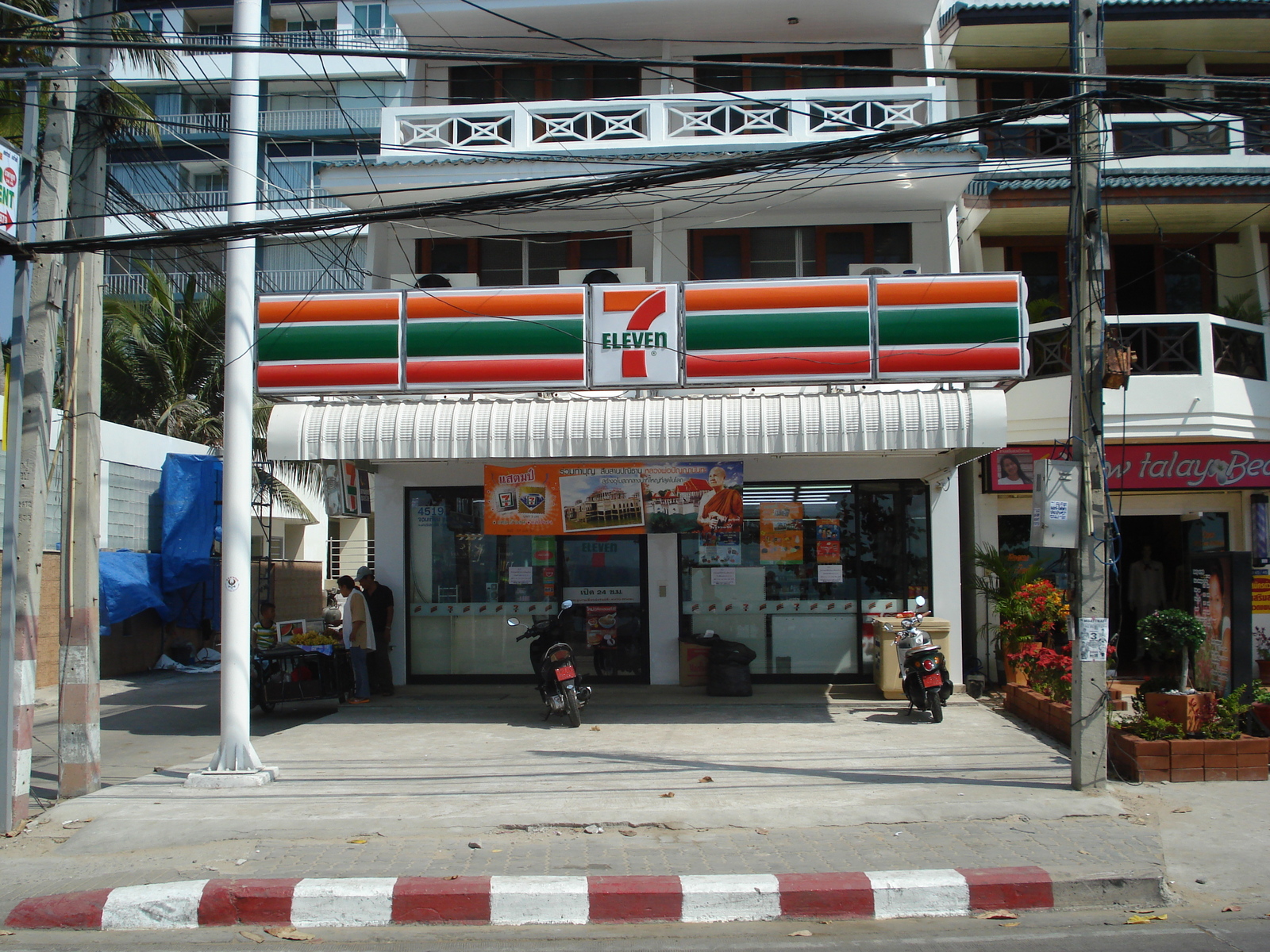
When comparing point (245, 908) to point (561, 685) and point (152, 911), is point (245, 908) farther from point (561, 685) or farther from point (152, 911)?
point (561, 685)

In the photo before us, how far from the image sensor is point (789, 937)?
546 centimetres

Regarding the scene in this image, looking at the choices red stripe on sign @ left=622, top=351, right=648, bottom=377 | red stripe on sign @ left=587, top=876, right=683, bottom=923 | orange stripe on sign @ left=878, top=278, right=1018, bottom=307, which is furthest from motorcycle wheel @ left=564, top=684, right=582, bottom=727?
orange stripe on sign @ left=878, top=278, right=1018, bottom=307

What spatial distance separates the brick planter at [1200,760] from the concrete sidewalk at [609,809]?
0.73 m

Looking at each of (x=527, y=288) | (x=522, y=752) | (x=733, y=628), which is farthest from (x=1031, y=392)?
(x=522, y=752)

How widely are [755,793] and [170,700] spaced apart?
379 inches

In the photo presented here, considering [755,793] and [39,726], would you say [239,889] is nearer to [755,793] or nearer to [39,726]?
[755,793]

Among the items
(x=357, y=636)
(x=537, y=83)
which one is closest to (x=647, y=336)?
(x=357, y=636)

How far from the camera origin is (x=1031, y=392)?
13727 millimetres

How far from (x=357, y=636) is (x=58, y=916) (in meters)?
6.56

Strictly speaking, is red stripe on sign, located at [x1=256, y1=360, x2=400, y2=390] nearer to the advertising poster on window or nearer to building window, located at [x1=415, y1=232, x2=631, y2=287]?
building window, located at [x1=415, y1=232, x2=631, y2=287]

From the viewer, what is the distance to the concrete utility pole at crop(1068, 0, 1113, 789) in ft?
25.7

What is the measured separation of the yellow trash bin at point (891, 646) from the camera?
11.7 meters

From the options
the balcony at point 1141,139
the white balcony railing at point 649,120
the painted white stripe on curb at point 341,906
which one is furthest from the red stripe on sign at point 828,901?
the balcony at point 1141,139

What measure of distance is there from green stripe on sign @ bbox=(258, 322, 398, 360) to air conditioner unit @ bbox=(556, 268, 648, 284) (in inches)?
155
